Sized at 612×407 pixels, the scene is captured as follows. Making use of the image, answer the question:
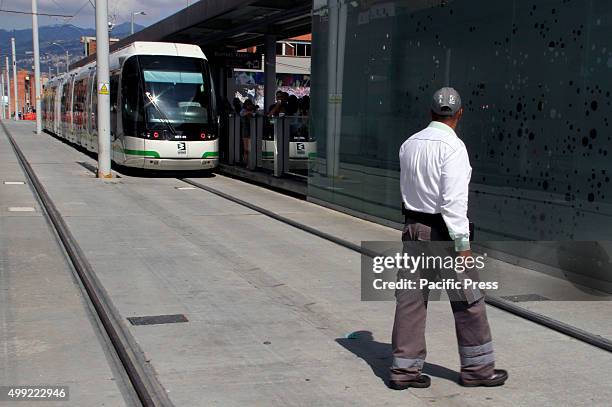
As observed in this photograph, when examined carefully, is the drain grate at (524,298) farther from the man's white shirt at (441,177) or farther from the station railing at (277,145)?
the station railing at (277,145)

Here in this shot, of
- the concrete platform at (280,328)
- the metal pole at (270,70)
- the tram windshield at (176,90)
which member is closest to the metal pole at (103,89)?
the tram windshield at (176,90)

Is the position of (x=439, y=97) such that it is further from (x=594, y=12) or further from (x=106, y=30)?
(x=106, y=30)

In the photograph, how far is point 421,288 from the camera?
432 cm

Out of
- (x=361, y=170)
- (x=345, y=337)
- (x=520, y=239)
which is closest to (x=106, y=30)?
(x=361, y=170)

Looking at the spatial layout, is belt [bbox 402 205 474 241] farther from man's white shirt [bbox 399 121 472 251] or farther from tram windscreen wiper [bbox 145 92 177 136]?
tram windscreen wiper [bbox 145 92 177 136]

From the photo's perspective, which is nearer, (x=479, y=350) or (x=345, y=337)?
(x=479, y=350)

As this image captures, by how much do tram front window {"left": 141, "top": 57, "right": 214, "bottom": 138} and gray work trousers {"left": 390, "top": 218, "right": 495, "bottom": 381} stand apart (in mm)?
13324

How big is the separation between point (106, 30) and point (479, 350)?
48.1ft

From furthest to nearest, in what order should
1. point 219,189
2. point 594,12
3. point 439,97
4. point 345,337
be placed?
point 219,189, point 594,12, point 345,337, point 439,97

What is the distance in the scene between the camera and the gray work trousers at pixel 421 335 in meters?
4.30

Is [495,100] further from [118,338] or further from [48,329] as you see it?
[48,329]

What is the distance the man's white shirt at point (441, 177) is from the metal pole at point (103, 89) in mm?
13517

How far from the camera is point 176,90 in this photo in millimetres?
17125

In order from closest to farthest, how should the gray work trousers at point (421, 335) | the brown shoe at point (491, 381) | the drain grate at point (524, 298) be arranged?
the gray work trousers at point (421, 335), the brown shoe at point (491, 381), the drain grate at point (524, 298)
